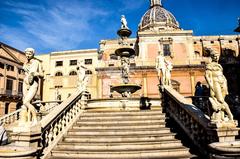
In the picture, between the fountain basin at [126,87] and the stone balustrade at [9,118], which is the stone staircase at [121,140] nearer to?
the fountain basin at [126,87]

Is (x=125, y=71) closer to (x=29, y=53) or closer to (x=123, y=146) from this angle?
(x=123, y=146)

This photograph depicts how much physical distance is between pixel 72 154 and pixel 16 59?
132ft

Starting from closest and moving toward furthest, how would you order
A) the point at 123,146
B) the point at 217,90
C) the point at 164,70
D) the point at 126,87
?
1. the point at 217,90
2. the point at 123,146
3. the point at 164,70
4. the point at 126,87

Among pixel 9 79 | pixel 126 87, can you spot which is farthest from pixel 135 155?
pixel 9 79

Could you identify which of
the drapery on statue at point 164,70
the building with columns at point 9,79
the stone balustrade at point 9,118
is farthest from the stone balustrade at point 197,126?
the building with columns at point 9,79

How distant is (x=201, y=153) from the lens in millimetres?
6172

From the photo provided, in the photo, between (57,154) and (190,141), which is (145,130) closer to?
(190,141)

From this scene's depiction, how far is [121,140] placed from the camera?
709 cm

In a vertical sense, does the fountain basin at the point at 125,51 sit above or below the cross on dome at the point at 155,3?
below

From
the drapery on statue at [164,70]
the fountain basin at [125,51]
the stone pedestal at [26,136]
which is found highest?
the fountain basin at [125,51]

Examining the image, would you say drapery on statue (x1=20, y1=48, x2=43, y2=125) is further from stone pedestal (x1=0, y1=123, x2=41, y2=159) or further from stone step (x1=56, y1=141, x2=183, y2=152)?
stone step (x1=56, y1=141, x2=183, y2=152)

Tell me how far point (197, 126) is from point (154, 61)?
2946 centimetres

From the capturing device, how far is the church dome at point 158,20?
46584mm

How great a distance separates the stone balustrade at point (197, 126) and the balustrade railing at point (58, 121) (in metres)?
3.89
